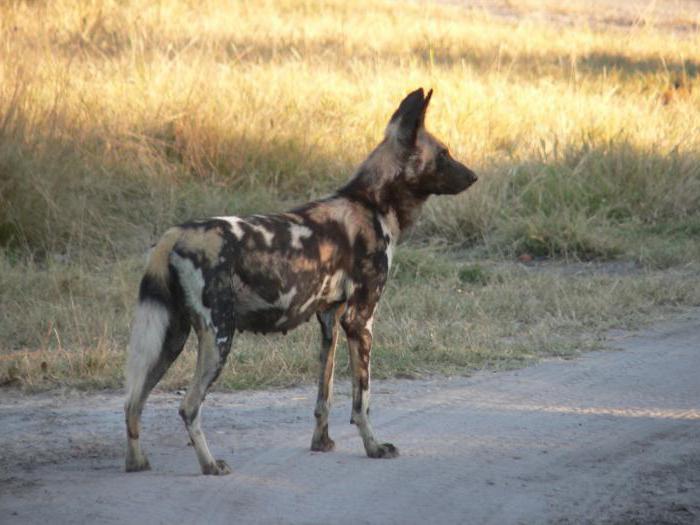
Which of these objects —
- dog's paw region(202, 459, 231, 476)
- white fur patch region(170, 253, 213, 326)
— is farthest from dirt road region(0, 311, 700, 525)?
white fur patch region(170, 253, 213, 326)

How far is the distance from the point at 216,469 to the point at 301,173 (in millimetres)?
5102

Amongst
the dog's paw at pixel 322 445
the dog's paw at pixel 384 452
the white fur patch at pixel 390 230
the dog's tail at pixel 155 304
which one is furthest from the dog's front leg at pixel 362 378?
the dog's tail at pixel 155 304

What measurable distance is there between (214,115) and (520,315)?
11.0ft

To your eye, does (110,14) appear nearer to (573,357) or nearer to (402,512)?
(573,357)

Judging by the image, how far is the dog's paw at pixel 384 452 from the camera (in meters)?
4.16

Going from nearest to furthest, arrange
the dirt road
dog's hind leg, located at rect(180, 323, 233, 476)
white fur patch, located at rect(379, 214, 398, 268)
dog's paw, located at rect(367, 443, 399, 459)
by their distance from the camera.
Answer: the dirt road, dog's hind leg, located at rect(180, 323, 233, 476), dog's paw, located at rect(367, 443, 399, 459), white fur patch, located at rect(379, 214, 398, 268)

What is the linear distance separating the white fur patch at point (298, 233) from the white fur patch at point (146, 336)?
0.49m

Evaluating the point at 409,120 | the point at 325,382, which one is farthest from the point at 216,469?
the point at 409,120

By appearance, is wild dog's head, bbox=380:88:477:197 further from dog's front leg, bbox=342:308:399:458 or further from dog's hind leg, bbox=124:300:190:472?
dog's hind leg, bbox=124:300:190:472

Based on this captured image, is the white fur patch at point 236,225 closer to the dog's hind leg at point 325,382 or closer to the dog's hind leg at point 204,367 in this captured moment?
A: the dog's hind leg at point 204,367

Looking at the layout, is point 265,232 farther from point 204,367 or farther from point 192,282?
point 204,367

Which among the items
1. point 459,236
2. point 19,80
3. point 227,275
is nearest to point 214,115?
point 19,80

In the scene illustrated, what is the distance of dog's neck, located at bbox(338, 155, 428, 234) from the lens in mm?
4363

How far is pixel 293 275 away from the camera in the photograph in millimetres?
3945
